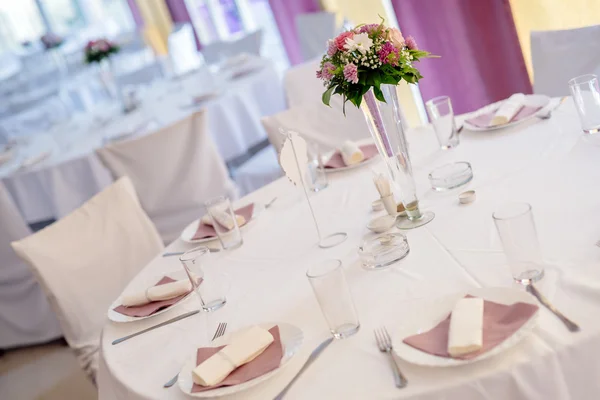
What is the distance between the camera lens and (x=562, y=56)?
2.36m

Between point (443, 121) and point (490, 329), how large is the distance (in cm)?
103

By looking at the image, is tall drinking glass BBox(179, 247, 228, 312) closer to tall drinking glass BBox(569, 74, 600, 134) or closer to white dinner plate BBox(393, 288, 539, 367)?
white dinner plate BBox(393, 288, 539, 367)

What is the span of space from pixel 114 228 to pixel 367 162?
0.92m

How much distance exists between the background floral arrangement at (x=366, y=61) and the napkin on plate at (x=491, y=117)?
60cm

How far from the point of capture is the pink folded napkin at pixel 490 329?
3.47ft

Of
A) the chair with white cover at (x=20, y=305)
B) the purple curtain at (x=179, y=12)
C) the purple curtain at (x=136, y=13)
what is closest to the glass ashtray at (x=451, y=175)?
the chair with white cover at (x=20, y=305)

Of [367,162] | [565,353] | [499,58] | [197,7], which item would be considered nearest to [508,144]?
[367,162]

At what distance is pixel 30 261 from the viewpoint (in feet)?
7.13

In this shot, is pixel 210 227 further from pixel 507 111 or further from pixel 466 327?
pixel 466 327

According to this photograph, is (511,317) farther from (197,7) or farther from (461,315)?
(197,7)

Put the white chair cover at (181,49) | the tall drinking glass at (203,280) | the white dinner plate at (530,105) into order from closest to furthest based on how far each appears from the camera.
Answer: the tall drinking glass at (203,280) → the white dinner plate at (530,105) → the white chair cover at (181,49)

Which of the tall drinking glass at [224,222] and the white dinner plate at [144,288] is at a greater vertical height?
the tall drinking glass at [224,222]

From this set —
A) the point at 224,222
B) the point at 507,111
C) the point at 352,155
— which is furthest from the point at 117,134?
the point at 507,111

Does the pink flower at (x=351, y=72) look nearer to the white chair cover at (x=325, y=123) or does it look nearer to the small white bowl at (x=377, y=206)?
the small white bowl at (x=377, y=206)
